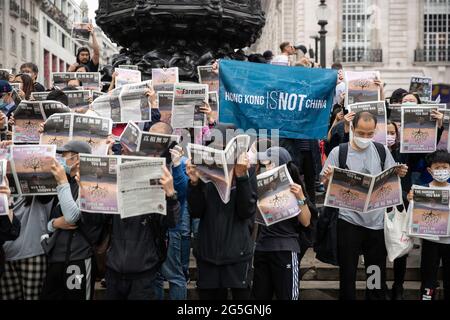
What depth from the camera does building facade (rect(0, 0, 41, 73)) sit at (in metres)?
43.1

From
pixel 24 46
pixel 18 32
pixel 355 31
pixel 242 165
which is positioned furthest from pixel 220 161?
pixel 24 46

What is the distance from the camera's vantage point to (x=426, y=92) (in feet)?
29.8

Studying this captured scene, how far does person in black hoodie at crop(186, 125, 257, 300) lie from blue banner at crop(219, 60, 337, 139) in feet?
4.96

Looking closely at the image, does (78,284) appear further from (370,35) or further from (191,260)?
(370,35)

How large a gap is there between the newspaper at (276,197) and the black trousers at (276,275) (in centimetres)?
30

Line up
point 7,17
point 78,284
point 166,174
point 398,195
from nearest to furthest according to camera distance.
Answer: point 166,174
point 78,284
point 398,195
point 7,17

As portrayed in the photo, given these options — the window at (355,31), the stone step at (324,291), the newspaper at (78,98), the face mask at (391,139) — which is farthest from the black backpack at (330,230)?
the window at (355,31)

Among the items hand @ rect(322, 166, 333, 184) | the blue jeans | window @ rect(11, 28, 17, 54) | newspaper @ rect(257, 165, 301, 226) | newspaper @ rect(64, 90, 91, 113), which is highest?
window @ rect(11, 28, 17, 54)

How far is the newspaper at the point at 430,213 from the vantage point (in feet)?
20.8

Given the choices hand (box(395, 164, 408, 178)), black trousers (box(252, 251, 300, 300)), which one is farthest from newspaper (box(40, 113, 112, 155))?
hand (box(395, 164, 408, 178))

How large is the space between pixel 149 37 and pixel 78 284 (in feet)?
12.5

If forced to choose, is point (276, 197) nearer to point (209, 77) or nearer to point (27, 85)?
point (209, 77)

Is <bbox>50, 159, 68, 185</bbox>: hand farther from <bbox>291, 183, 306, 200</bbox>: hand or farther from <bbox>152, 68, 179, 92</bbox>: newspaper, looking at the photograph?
<bbox>152, 68, 179, 92</bbox>: newspaper
